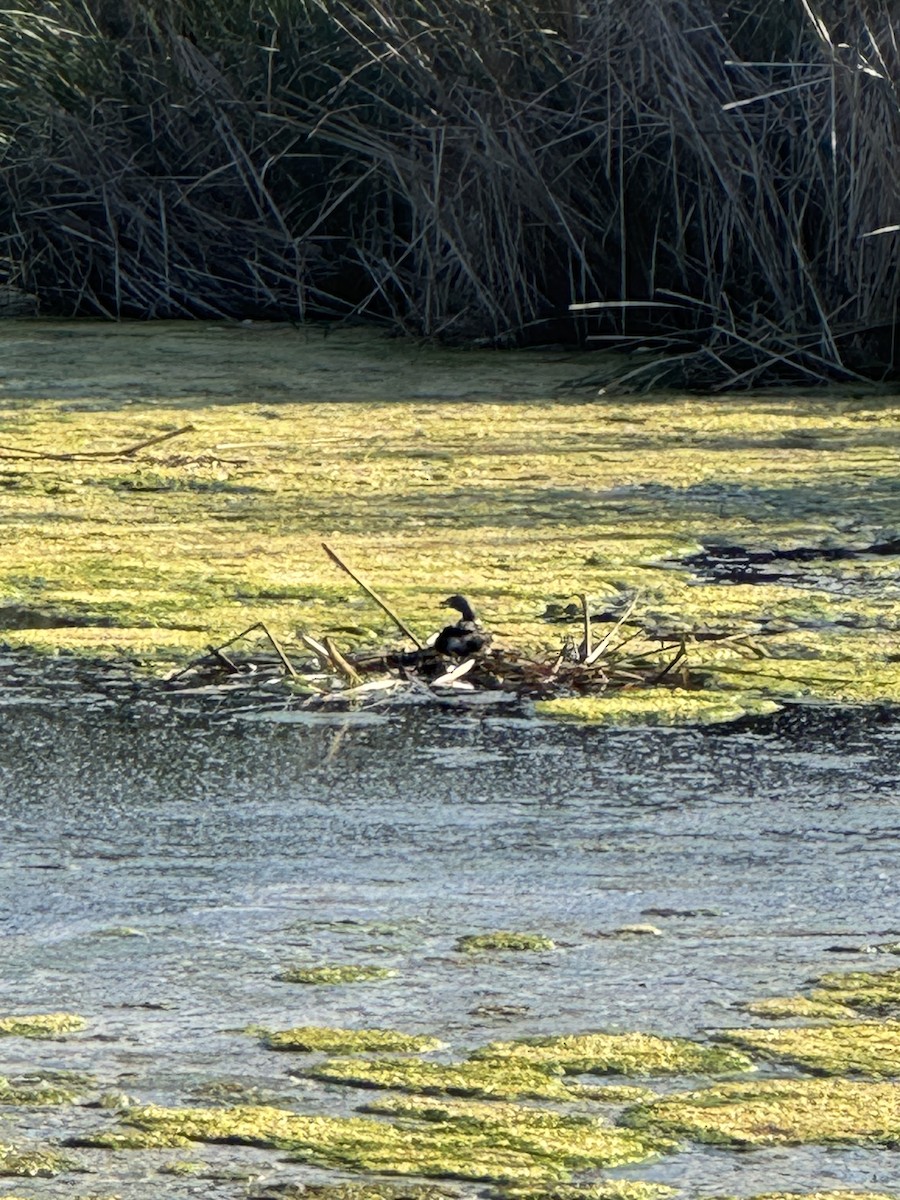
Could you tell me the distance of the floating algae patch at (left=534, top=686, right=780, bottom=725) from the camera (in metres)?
3.11

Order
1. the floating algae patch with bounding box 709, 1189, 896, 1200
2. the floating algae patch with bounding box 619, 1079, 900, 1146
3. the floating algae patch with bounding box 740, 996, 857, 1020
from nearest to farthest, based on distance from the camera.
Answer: the floating algae patch with bounding box 709, 1189, 896, 1200
the floating algae patch with bounding box 619, 1079, 900, 1146
the floating algae patch with bounding box 740, 996, 857, 1020

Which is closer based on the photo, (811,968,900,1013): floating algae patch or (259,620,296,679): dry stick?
(811,968,900,1013): floating algae patch

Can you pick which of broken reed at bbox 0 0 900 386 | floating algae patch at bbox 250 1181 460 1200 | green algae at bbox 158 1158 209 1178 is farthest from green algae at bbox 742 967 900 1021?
broken reed at bbox 0 0 900 386

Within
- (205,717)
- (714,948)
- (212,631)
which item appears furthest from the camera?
(212,631)

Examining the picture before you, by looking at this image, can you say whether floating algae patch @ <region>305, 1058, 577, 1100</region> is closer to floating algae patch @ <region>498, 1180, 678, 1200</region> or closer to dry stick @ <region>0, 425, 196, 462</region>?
floating algae patch @ <region>498, 1180, 678, 1200</region>

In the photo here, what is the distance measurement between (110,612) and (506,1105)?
193 cm

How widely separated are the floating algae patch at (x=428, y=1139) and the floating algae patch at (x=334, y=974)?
0.29m

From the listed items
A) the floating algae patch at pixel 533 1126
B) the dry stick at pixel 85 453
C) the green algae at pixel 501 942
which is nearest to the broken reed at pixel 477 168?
the dry stick at pixel 85 453

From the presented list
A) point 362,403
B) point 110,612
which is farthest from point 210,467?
point 110,612

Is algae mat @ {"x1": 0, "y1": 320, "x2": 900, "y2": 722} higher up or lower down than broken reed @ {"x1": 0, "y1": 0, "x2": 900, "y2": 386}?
lower down

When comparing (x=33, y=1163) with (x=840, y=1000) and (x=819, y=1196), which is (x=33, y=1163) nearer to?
(x=819, y=1196)

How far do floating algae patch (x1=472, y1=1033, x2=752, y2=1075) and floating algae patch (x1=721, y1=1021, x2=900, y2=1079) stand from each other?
4 cm

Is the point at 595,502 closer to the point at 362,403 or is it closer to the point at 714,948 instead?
the point at 362,403

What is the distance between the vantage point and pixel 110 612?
144 inches
